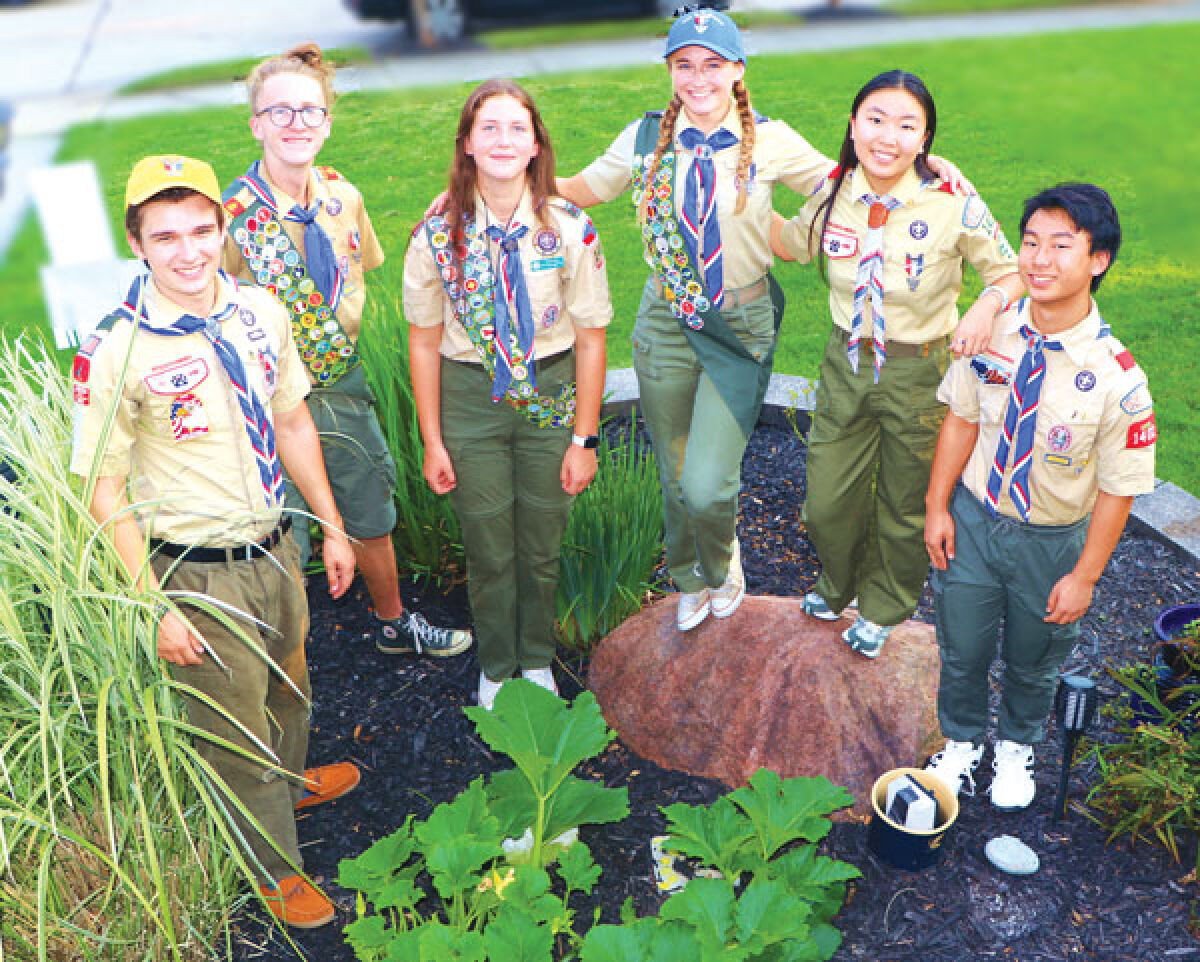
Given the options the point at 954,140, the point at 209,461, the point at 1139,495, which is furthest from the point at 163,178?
the point at 954,140

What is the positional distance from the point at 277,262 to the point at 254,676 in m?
1.13

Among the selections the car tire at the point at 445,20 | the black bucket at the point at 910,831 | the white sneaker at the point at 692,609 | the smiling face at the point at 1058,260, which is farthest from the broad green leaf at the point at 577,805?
the car tire at the point at 445,20

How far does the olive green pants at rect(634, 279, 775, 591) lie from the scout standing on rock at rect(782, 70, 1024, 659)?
0.22 metres

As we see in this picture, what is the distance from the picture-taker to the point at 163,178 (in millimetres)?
2775

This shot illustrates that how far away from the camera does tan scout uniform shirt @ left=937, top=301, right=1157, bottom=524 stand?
297 cm

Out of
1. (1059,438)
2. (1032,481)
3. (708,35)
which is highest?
(708,35)

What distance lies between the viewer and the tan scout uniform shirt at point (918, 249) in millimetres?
3316

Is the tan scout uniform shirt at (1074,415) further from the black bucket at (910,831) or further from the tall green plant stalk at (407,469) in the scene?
the tall green plant stalk at (407,469)

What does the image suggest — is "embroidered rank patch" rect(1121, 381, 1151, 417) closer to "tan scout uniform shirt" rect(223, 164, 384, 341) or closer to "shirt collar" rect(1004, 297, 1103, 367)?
"shirt collar" rect(1004, 297, 1103, 367)

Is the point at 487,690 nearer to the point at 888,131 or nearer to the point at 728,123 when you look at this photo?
the point at 728,123

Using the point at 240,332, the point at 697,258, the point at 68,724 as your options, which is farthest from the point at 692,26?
the point at 68,724

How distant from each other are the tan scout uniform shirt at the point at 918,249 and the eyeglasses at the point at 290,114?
1322 mm

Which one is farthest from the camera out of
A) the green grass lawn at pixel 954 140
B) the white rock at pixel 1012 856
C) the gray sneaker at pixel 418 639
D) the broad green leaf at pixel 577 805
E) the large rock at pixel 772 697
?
the green grass lawn at pixel 954 140

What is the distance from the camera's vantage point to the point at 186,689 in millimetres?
2820
